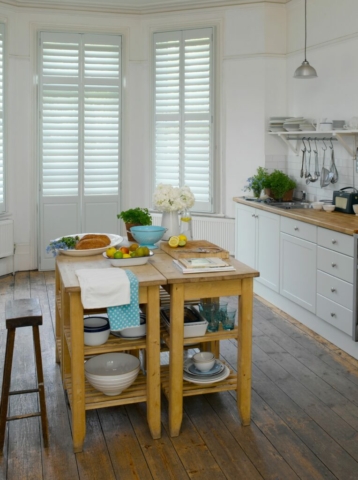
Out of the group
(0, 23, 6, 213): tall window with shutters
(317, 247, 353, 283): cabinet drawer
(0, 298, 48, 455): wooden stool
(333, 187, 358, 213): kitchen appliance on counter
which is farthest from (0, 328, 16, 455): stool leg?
(0, 23, 6, 213): tall window with shutters

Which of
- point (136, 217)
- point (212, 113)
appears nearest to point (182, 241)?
point (136, 217)

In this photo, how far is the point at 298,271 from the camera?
5.37 metres

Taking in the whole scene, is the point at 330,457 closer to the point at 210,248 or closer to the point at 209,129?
the point at 210,248

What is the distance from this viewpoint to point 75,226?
7645 mm

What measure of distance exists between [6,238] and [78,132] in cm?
155

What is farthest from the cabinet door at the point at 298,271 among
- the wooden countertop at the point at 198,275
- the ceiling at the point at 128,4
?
the ceiling at the point at 128,4

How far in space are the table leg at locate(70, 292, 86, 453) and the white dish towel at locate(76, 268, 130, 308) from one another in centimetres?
7

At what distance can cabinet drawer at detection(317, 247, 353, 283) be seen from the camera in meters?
4.52

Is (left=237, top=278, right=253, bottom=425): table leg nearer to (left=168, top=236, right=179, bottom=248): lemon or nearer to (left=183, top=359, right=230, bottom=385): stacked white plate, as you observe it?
(left=183, top=359, right=230, bottom=385): stacked white plate

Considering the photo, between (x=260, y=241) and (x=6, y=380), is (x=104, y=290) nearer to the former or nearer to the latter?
(x=6, y=380)

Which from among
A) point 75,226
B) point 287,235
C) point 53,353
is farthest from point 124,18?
point 53,353

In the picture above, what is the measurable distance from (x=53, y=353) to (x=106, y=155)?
349 centimetres

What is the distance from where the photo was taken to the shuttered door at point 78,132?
737 cm

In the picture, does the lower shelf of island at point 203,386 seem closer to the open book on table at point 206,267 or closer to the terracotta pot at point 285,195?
the open book on table at point 206,267
